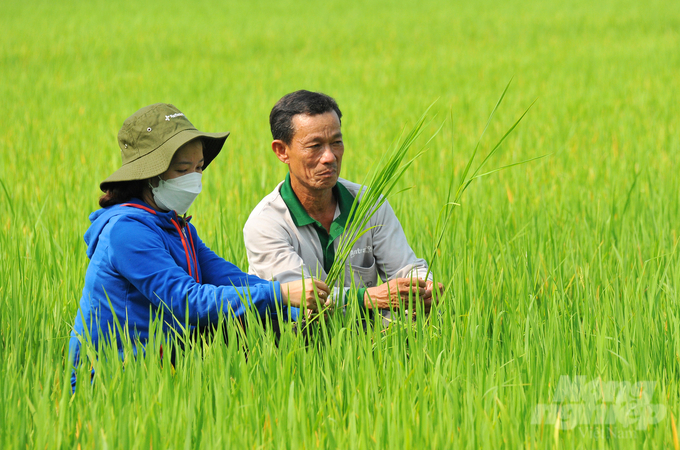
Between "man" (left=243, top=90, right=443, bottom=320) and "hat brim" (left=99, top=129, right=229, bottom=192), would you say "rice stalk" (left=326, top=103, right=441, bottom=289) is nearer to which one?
"man" (left=243, top=90, right=443, bottom=320)

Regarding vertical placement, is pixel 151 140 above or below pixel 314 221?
→ above

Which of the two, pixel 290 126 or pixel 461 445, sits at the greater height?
pixel 290 126

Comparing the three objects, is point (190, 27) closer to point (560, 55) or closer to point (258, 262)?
point (560, 55)

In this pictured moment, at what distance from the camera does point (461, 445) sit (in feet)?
4.33

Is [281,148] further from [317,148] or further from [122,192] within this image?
[122,192]

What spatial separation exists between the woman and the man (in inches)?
8.6

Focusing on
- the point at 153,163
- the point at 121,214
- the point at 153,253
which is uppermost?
the point at 153,163

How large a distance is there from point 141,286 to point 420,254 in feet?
4.74

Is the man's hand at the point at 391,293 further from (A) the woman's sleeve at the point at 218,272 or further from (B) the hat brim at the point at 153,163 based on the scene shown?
(B) the hat brim at the point at 153,163

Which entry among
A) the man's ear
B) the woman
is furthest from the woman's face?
the man's ear

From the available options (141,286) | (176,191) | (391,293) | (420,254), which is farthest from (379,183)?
(420,254)

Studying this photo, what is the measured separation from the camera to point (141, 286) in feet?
5.71

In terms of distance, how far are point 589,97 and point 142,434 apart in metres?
7.03

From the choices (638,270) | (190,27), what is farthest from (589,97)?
(190,27)
